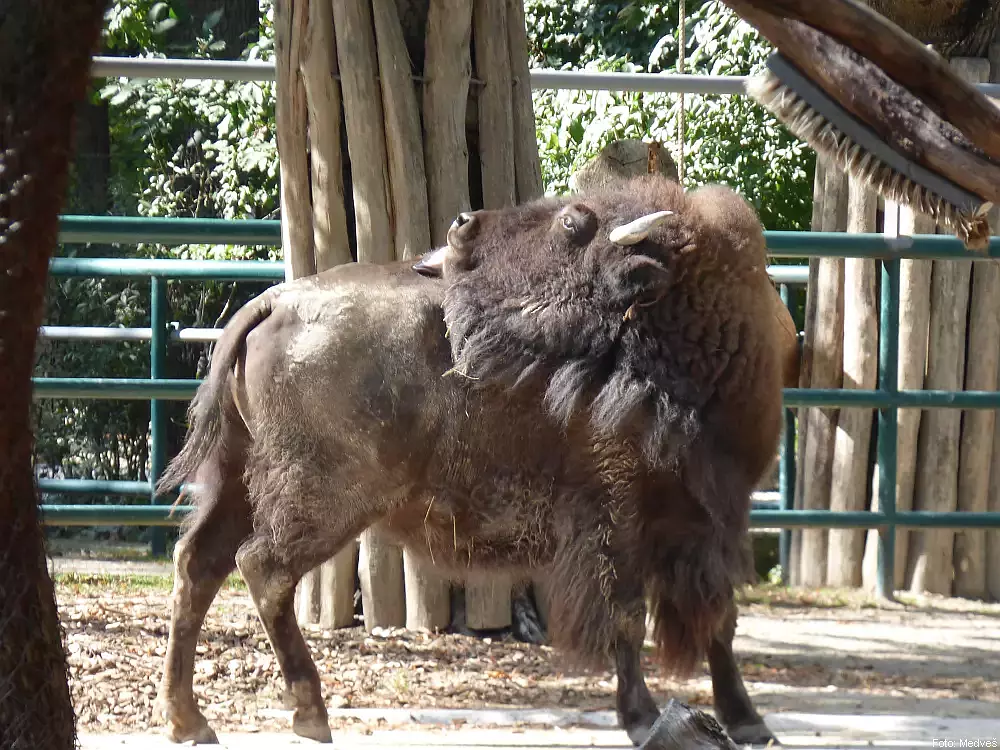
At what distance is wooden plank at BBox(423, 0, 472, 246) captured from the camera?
512 cm

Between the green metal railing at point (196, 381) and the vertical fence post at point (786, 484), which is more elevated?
the green metal railing at point (196, 381)

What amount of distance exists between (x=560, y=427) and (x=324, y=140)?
1835 mm

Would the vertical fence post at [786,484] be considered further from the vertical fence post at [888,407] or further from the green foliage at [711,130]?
the green foliage at [711,130]

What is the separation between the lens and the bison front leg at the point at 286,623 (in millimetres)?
4027

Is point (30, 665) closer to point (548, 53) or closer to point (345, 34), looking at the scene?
point (345, 34)

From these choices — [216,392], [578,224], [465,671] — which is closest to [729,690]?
[465,671]

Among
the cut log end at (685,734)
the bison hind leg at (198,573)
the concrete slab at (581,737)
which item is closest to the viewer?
the cut log end at (685,734)

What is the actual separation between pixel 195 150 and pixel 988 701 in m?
8.61

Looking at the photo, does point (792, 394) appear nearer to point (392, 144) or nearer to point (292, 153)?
point (392, 144)

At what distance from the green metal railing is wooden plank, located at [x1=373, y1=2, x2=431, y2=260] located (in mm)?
806

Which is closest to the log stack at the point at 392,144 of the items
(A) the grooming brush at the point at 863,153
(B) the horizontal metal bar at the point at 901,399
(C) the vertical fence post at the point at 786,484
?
(B) the horizontal metal bar at the point at 901,399

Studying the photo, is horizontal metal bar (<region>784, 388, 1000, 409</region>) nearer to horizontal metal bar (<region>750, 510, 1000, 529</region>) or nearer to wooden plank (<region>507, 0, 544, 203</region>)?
horizontal metal bar (<region>750, 510, 1000, 529</region>)

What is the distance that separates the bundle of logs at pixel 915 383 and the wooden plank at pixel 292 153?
9.37 feet

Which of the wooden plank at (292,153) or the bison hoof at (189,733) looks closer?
the bison hoof at (189,733)
